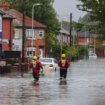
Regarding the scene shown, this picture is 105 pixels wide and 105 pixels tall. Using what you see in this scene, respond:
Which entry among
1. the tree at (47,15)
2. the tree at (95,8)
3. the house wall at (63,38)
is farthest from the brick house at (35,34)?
the tree at (95,8)

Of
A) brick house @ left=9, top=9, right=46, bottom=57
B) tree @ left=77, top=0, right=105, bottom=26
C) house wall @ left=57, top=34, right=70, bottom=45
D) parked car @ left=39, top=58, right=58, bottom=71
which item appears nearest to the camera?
tree @ left=77, top=0, right=105, bottom=26

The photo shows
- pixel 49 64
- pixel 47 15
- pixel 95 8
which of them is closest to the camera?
pixel 95 8

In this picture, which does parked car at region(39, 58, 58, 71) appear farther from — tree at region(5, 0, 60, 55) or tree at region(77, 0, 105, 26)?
tree at region(5, 0, 60, 55)

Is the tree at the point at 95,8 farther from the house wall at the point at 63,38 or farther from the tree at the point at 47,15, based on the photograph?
the house wall at the point at 63,38

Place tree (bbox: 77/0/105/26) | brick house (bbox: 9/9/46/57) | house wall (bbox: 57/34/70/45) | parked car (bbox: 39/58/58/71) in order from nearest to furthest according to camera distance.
Result: tree (bbox: 77/0/105/26) → parked car (bbox: 39/58/58/71) → brick house (bbox: 9/9/46/57) → house wall (bbox: 57/34/70/45)

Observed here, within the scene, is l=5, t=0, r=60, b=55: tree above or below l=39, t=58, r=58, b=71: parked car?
above

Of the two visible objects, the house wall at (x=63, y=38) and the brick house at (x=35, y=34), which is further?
the house wall at (x=63, y=38)

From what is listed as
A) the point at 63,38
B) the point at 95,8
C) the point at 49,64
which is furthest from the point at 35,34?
the point at 95,8

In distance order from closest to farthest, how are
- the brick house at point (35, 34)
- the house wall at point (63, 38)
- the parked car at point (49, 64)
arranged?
the parked car at point (49, 64) < the brick house at point (35, 34) < the house wall at point (63, 38)

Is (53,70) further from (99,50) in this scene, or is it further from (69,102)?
(99,50)

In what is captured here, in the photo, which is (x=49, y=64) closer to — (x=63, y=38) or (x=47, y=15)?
(x=47, y=15)

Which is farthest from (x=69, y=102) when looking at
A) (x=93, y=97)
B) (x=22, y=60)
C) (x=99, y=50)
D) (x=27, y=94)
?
(x=99, y=50)

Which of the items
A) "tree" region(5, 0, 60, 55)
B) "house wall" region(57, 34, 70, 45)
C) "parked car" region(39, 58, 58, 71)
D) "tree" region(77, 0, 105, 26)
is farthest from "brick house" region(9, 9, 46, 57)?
"tree" region(77, 0, 105, 26)

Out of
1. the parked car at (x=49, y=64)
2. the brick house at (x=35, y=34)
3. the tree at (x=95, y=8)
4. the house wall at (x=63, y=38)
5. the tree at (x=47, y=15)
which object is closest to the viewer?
the tree at (x=95, y=8)
